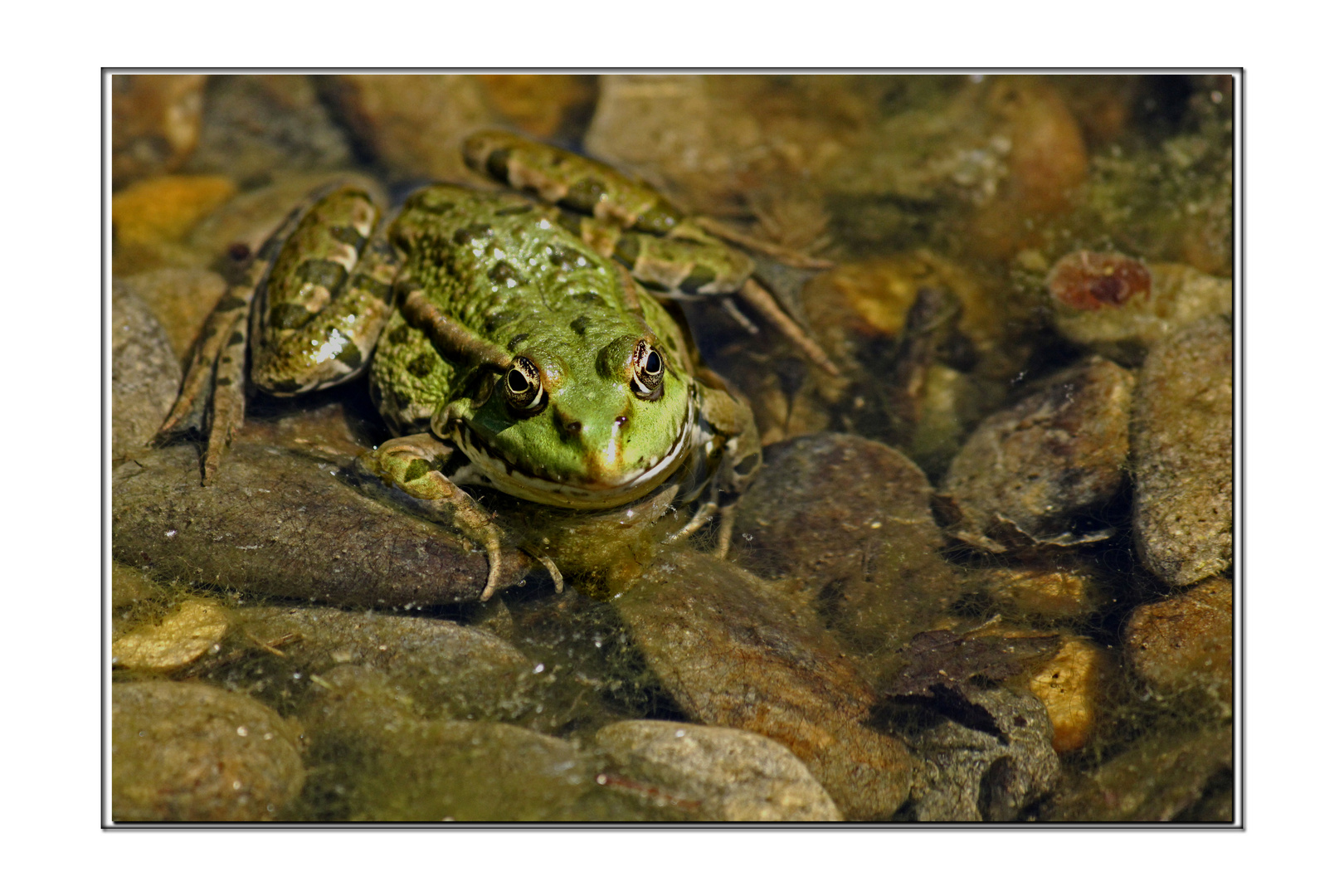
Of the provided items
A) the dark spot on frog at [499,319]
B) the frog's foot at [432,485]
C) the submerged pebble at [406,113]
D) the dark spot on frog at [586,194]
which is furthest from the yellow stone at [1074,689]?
the submerged pebble at [406,113]

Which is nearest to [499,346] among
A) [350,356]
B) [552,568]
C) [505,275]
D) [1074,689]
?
[505,275]

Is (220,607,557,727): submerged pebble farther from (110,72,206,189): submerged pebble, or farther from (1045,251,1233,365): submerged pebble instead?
(110,72,206,189): submerged pebble

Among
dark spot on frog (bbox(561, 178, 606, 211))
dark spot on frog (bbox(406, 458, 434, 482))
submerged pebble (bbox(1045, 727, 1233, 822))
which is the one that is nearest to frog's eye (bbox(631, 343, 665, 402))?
dark spot on frog (bbox(406, 458, 434, 482))

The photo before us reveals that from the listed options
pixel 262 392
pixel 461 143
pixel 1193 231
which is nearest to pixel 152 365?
pixel 262 392

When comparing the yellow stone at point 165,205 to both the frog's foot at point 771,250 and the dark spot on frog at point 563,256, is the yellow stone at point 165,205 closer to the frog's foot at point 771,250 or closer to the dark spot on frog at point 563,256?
the dark spot on frog at point 563,256

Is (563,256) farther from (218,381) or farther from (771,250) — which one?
(218,381)
